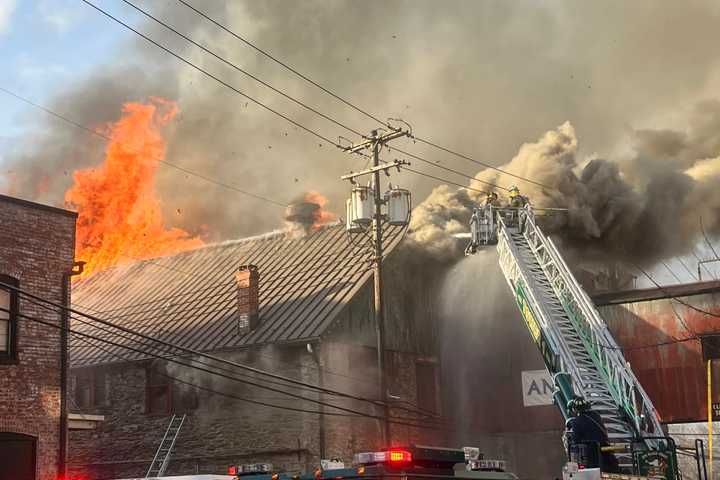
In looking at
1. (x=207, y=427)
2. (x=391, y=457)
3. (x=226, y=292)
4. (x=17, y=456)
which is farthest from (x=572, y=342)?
(x=226, y=292)

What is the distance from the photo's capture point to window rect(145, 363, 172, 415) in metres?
27.2

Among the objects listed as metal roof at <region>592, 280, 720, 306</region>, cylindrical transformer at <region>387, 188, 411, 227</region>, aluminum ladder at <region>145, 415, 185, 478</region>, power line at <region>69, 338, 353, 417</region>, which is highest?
cylindrical transformer at <region>387, 188, 411, 227</region>

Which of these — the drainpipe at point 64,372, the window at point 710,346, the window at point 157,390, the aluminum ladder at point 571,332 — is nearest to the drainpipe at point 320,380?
the window at point 157,390

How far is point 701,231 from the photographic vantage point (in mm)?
27750

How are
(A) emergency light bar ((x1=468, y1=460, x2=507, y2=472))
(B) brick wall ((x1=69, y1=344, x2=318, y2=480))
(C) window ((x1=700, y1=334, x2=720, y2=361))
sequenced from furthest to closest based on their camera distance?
(B) brick wall ((x1=69, y1=344, x2=318, y2=480)), (C) window ((x1=700, y1=334, x2=720, y2=361)), (A) emergency light bar ((x1=468, y1=460, x2=507, y2=472))

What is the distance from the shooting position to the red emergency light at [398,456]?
1080 centimetres

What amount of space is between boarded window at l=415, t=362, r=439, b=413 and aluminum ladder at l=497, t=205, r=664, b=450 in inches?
206

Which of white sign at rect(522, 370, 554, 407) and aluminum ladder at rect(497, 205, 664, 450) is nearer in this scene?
aluminum ladder at rect(497, 205, 664, 450)

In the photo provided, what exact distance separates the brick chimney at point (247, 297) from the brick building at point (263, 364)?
0.03 metres

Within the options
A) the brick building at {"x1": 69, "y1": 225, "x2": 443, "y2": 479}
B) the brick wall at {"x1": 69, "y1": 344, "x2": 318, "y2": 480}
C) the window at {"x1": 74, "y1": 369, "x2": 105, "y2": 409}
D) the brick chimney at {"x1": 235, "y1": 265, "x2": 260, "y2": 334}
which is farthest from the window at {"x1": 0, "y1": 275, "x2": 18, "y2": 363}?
the window at {"x1": 74, "y1": 369, "x2": 105, "y2": 409}

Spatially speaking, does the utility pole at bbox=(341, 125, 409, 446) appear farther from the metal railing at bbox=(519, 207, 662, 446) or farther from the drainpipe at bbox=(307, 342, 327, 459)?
the metal railing at bbox=(519, 207, 662, 446)

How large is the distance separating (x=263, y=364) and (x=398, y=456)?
15089 mm

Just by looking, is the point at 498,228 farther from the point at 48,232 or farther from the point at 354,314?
the point at 48,232

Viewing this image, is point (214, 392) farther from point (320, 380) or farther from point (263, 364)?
point (320, 380)
